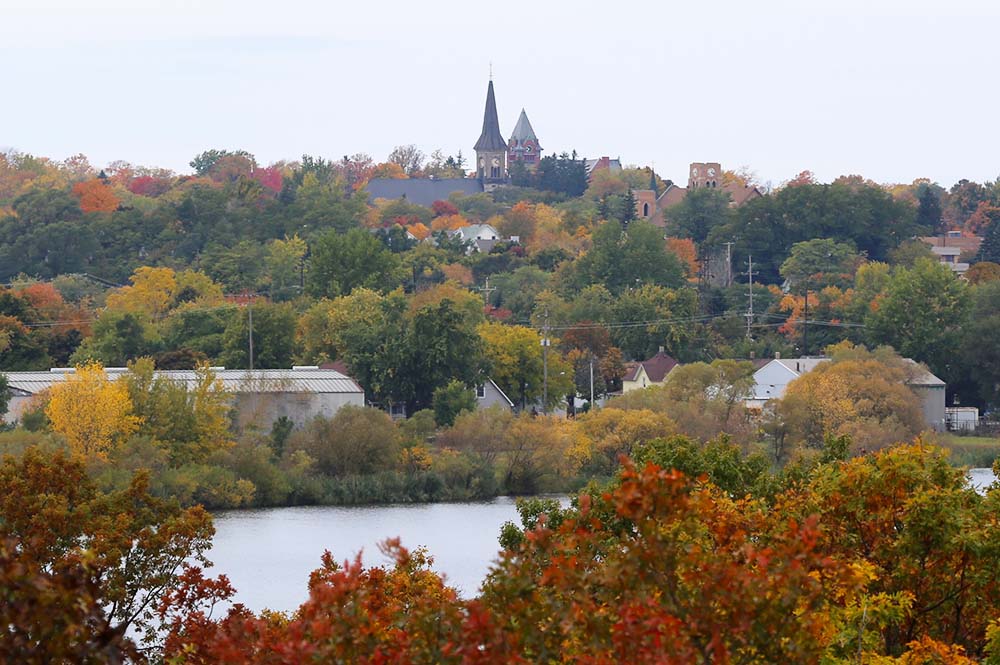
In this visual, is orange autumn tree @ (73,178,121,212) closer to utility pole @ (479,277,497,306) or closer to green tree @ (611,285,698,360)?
utility pole @ (479,277,497,306)

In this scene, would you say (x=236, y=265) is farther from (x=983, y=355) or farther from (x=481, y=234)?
(x=983, y=355)

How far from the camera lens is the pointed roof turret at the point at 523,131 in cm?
17538

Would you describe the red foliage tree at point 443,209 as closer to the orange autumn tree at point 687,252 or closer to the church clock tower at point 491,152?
the church clock tower at point 491,152

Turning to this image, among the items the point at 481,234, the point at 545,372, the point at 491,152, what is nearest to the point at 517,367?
the point at 545,372

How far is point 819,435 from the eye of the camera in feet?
167

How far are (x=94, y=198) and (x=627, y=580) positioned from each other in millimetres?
103934

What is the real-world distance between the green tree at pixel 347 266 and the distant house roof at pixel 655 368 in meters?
14.7

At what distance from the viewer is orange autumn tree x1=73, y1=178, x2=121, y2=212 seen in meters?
107

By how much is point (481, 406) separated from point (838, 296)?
24.5 m

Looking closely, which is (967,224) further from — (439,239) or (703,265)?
(439,239)

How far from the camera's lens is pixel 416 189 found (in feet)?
500

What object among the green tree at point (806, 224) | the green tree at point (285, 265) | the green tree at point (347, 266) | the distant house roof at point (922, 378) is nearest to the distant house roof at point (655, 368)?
the distant house roof at point (922, 378)

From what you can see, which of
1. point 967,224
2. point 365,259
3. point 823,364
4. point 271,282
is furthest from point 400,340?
point 967,224

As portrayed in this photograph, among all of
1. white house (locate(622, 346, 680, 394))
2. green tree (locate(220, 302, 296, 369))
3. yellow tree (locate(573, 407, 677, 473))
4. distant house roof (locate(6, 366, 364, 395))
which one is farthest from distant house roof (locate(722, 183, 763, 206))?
yellow tree (locate(573, 407, 677, 473))
